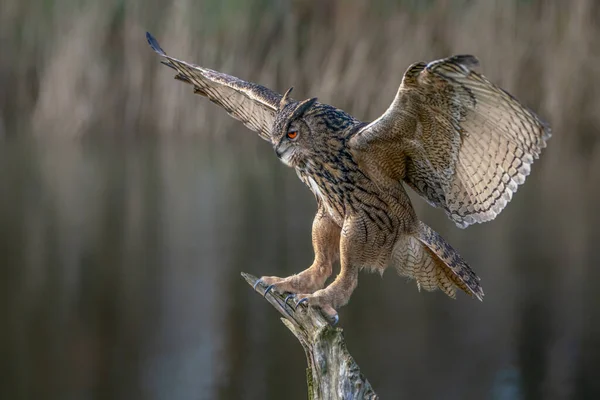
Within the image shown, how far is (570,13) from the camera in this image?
13.4m

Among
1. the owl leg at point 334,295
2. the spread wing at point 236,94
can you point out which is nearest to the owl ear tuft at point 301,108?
the spread wing at point 236,94

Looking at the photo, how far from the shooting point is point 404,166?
333 cm

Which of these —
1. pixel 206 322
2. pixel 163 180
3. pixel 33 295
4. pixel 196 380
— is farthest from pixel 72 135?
pixel 196 380

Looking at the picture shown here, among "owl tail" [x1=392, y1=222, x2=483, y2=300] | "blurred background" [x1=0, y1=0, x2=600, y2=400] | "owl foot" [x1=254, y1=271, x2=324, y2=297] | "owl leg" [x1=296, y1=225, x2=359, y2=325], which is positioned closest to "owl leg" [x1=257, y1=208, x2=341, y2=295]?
"owl foot" [x1=254, y1=271, x2=324, y2=297]

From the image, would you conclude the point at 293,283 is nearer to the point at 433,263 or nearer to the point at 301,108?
the point at 433,263

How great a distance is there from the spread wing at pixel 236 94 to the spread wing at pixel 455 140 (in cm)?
57

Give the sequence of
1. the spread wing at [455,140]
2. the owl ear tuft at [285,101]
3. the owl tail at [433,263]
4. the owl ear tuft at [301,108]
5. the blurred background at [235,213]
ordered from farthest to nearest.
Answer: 1. the blurred background at [235,213]
2. the owl tail at [433,263]
3. the owl ear tuft at [285,101]
4. the owl ear tuft at [301,108]
5. the spread wing at [455,140]

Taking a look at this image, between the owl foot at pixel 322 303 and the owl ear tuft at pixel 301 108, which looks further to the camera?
the owl foot at pixel 322 303

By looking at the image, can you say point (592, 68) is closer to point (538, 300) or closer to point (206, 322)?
point (538, 300)

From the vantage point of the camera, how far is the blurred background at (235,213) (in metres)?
10.1

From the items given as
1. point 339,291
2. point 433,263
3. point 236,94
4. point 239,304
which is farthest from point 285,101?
point 239,304

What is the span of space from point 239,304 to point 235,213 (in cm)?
297

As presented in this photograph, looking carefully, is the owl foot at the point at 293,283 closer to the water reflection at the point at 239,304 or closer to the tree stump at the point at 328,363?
the tree stump at the point at 328,363

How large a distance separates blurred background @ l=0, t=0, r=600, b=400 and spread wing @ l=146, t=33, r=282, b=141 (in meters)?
6.08
